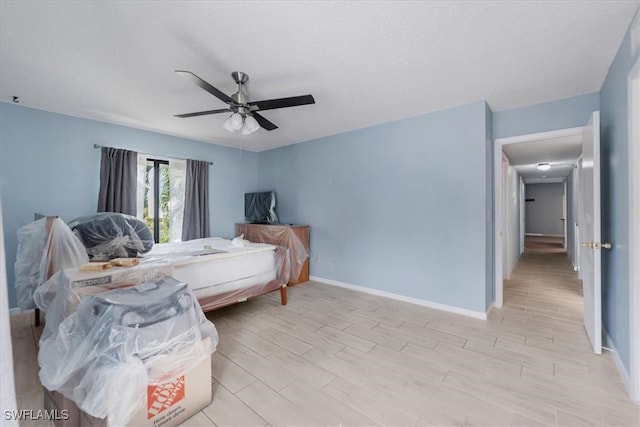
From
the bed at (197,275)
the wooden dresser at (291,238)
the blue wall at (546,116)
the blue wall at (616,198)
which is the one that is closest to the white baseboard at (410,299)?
the wooden dresser at (291,238)

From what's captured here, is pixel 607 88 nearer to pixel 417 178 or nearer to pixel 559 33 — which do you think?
pixel 559 33

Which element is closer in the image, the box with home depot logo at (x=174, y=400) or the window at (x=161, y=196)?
the box with home depot logo at (x=174, y=400)

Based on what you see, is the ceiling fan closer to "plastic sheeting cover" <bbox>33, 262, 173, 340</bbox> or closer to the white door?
"plastic sheeting cover" <bbox>33, 262, 173, 340</bbox>

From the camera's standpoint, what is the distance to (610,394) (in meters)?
1.72

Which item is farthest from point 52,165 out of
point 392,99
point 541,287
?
point 541,287

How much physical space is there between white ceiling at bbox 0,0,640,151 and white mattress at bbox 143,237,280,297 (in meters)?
1.67

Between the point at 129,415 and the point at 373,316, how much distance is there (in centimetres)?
230

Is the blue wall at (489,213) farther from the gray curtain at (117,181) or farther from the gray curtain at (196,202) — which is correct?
the gray curtain at (117,181)

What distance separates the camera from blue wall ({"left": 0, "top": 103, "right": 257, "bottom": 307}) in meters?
2.95

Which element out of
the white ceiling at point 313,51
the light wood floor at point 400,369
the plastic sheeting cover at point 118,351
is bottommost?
the light wood floor at point 400,369

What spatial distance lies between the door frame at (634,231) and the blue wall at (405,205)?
3.90 ft

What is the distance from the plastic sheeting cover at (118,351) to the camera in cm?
125

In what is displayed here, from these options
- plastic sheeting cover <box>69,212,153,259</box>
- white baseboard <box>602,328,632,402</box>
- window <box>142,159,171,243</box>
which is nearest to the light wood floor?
white baseboard <box>602,328,632,402</box>

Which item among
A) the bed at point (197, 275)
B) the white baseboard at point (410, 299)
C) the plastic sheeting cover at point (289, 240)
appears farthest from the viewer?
the plastic sheeting cover at point (289, 240)
